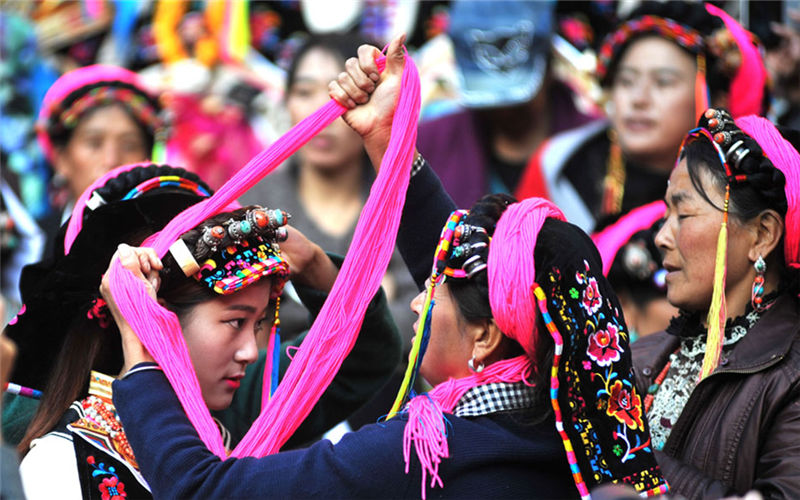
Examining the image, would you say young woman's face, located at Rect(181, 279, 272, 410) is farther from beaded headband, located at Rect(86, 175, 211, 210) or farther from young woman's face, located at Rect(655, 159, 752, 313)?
young woman's face, located at Rect(655, 159, 752, 313)

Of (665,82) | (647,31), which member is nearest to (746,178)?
(665,82)

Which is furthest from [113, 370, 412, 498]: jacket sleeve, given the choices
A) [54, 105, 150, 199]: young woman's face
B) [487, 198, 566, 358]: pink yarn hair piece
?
[54, 105, 150, 199]: young woman's face

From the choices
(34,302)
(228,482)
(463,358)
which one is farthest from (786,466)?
(34,302)

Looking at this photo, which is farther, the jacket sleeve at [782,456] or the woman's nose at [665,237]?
the woman's nose at [665,237]

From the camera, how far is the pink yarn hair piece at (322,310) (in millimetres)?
2520

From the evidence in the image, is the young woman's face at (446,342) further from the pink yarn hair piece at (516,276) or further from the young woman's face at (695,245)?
Answer: the young woman's face at (695,245)

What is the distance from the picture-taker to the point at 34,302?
273 cm

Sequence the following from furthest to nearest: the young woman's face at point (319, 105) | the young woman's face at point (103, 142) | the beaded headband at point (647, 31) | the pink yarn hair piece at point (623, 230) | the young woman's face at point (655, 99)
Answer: the young woman's face at point (319, 105) → the young woman's face at point (103, 142) → the young woman's face at point (655, 99) → the beaded headband at point (647, 31) → the pink yarn hair piece at point (623, 230)

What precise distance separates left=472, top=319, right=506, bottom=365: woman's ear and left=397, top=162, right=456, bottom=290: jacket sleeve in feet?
1.41

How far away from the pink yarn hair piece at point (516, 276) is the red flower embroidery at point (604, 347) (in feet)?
0.43

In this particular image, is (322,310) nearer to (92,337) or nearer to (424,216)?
(424,216)

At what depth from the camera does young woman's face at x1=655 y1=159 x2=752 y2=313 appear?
112 inches

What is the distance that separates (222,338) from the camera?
2.76 metres

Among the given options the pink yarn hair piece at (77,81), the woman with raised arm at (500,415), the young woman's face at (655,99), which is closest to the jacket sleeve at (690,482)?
the woman with raised arm at (500,415)
